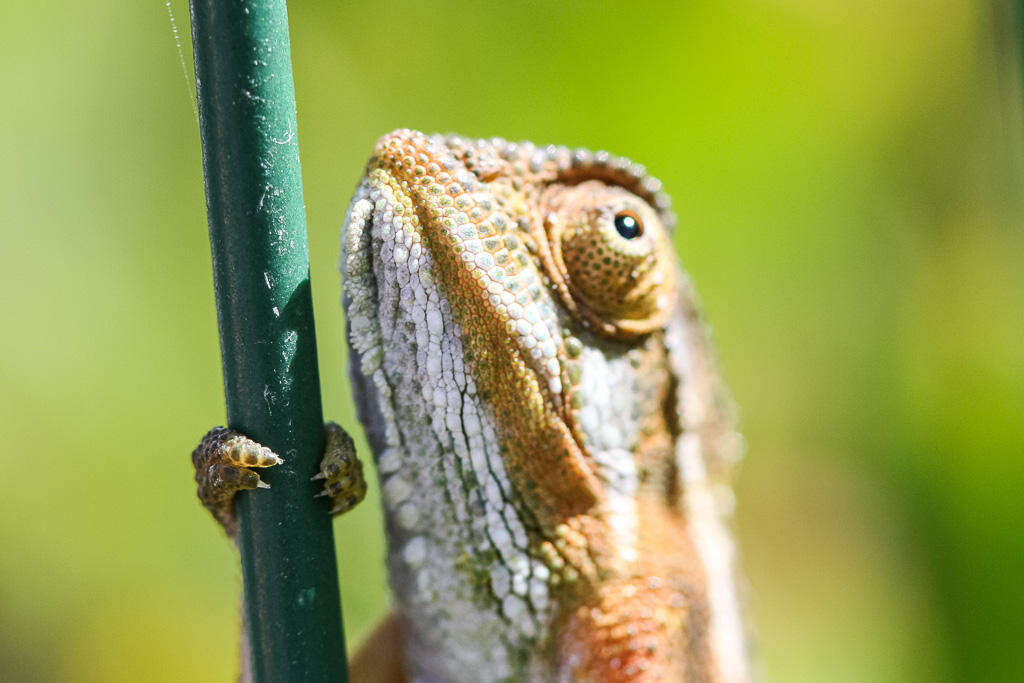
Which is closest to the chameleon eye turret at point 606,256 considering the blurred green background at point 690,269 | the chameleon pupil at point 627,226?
the chameleon pupil at point 627,226

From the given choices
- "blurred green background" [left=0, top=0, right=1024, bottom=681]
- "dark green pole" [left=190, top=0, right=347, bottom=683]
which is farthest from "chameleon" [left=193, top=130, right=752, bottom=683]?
"blurred green background" [left=0, top=0, right=1024, bottom=681]

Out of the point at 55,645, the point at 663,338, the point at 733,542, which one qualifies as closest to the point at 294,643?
the point at 663,338

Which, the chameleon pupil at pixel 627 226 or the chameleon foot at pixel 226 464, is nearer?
the chameleon foot at pixel 226 464

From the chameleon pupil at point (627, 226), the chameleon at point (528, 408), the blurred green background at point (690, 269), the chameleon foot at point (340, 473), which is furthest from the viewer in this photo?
the blurred green background at point (690, 269)

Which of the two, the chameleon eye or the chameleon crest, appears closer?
the chameleon crest

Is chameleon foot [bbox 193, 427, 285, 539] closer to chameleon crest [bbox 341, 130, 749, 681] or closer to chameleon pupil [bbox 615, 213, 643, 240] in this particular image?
chameleon crest [bbox 341, 130, 749, 681]

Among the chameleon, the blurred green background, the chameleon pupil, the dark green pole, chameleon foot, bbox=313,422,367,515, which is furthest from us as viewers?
the blurred green background

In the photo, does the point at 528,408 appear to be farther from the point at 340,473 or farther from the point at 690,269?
the point at 690,269

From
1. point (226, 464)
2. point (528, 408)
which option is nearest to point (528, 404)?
point (528, 408)

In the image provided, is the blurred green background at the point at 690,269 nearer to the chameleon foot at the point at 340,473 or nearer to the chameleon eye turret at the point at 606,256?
the chameleon eye turret at the point at 606,256
